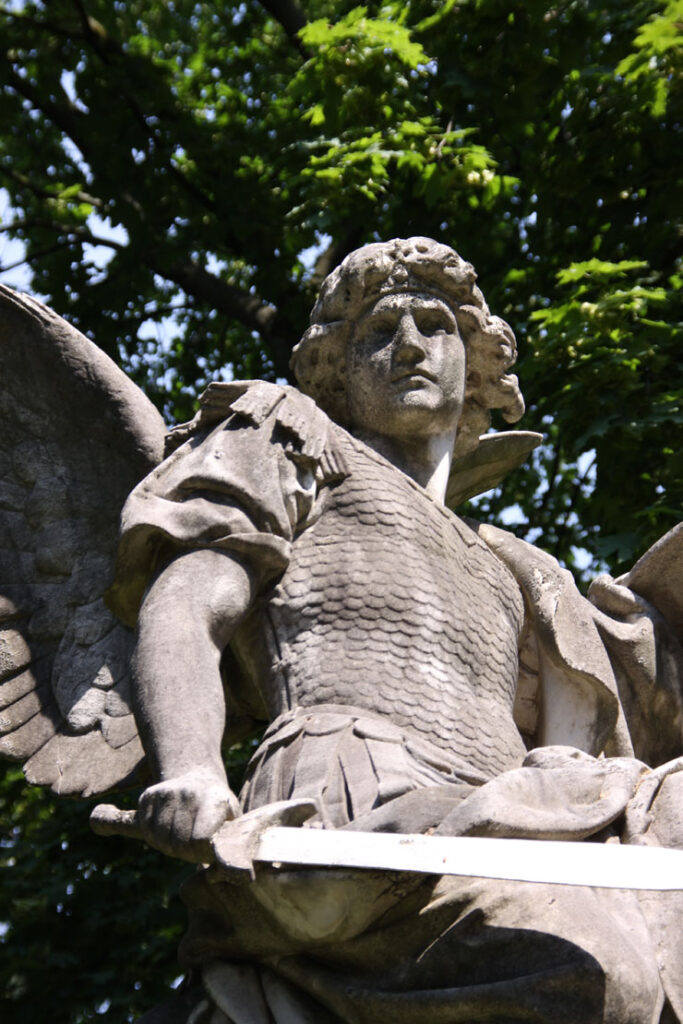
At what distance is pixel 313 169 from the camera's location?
8.91 meters

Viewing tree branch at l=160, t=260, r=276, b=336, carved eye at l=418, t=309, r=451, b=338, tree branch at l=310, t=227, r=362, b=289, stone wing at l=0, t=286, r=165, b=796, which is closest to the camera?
stone wing at l=0, t=286, r=165, b=796

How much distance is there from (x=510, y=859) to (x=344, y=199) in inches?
235

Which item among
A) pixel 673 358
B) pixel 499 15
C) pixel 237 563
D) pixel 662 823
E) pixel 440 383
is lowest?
pixel 662 823

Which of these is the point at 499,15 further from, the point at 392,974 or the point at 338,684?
the point at 392,974

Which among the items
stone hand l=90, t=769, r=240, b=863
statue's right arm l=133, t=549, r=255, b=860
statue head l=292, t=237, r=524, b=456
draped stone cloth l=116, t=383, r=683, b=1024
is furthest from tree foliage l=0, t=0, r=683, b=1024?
stone hand l=90, t=769, r=240, b=863

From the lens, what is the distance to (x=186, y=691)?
12.5ft

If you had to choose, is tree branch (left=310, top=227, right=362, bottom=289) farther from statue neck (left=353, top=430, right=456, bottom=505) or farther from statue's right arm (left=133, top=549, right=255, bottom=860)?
statue's right arm (left=133, top=549, right=255, bottom=860)

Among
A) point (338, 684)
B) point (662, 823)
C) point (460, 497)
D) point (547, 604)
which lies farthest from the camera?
point (460, 497)

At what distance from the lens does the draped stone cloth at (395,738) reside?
3.33 m

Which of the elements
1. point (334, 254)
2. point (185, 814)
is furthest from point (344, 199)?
point (185, 814)

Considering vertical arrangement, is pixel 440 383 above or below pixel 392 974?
above

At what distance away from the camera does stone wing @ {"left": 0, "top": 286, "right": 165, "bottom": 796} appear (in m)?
4.65

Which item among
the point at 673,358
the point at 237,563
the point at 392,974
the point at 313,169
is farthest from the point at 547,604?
the point at 313,169

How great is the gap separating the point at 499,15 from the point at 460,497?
13.9 ft
